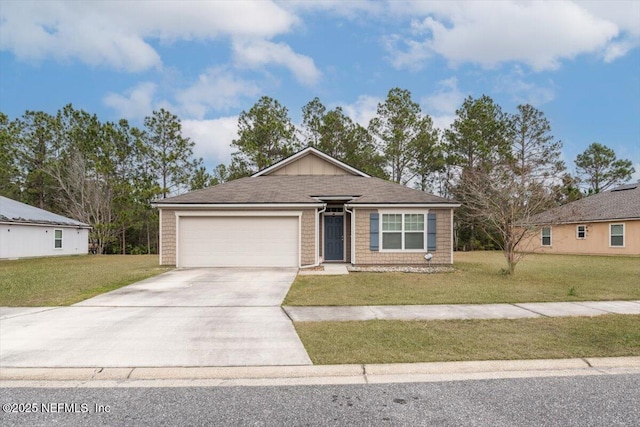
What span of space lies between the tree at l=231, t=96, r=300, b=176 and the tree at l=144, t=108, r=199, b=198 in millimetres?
4641

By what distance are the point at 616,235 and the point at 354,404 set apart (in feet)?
84.5

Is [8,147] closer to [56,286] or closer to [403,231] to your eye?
[56,286]

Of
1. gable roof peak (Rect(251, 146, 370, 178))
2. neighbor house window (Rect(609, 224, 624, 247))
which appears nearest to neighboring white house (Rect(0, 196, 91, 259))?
gable roof peak (Rect(251, 146, 370, 178))

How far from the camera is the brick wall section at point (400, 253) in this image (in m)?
14.5

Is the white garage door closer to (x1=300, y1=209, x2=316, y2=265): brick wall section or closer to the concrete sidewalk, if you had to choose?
(x1=300, y1=209, x2=316, y2=265): brick wall section

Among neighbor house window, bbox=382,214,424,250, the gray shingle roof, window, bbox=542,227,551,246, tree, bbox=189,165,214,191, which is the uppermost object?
tree, bbox=189,165,214,191

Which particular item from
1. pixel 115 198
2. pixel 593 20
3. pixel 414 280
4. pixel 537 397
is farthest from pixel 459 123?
pixel 537 397

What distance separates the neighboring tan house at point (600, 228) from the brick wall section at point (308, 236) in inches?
491

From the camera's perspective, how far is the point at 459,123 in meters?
31.9

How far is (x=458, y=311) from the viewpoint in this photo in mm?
7008

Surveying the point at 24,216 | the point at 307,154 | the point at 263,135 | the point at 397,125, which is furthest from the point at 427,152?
the point at 24,216

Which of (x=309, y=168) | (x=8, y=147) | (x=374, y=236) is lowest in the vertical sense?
(x=374, y=236)

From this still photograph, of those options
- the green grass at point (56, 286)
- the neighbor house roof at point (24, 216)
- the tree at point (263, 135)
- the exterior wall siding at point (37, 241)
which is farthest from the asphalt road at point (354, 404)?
the tree at point (263, 135)

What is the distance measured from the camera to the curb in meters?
4.01
